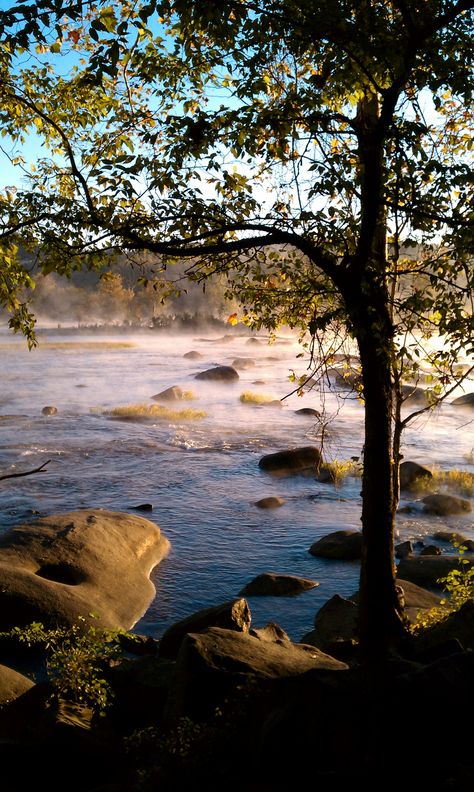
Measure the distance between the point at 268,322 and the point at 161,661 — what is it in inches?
185

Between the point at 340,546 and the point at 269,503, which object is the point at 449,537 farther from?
the point at 269,503

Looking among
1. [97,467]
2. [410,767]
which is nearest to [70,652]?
[410,767]

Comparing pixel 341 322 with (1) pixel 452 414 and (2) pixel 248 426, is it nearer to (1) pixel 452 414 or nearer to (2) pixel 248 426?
(2) pixel 248 426

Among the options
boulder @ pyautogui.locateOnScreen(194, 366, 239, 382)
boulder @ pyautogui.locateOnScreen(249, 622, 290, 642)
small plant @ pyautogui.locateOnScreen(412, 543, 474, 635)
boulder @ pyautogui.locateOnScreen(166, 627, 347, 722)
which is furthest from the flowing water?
boulder @ pyautogui.locateOnScreen(166, 627, 347, 722)

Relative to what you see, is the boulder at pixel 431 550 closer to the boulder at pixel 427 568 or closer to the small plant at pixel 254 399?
the boulder at pixel 427 568

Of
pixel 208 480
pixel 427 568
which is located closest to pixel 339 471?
pixel 208 480

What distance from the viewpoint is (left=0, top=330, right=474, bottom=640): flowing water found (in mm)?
12992

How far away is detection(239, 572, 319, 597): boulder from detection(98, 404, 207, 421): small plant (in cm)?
1804

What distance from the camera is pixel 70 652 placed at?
290 inches

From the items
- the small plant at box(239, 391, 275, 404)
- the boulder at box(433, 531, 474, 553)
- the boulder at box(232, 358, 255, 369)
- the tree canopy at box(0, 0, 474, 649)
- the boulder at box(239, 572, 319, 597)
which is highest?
the tree canopy at box(0, 0, 474, 649)

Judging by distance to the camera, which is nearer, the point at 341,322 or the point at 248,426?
the point at 341,322

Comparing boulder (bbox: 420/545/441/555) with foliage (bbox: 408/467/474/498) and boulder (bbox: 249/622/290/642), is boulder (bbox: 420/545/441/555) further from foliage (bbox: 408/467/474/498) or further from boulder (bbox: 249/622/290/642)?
boulder (bbox: 249/622/290/642)

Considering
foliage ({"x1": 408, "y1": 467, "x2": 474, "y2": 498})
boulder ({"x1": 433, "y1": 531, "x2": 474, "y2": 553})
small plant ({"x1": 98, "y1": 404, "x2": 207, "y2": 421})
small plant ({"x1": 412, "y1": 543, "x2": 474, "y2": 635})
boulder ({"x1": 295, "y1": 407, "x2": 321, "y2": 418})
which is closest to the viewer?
small plant ({"x1": 412, "y1": 543, "x2": 474, "y2": 635})

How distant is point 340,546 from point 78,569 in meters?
5.53
